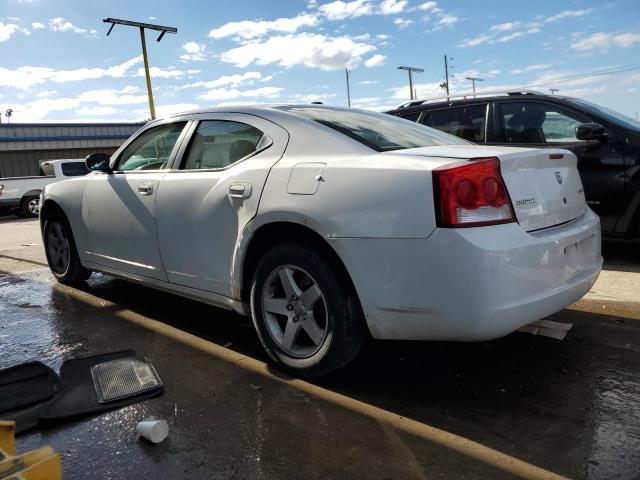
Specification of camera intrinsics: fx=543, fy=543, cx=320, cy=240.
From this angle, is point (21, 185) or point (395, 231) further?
point (21, 185)

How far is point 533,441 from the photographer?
233 cm

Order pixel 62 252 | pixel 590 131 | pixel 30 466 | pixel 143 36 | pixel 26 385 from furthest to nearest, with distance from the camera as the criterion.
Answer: pixel 143 36, pixel 62 252, pixel 590 131, pixel 26 385, pixel 30 466

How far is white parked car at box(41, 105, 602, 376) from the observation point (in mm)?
2434

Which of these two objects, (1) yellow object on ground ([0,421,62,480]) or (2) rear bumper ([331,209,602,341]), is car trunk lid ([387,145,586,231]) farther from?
(1) yellow object on ground ([0,421,62,480])

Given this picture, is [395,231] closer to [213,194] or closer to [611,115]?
[213,194]

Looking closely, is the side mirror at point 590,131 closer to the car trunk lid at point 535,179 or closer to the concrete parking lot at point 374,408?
the concrete parking lot at point 374,408

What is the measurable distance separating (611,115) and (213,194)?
14.6ft

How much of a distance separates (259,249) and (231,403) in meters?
0.88

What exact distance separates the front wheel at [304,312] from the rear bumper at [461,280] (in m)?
0.13

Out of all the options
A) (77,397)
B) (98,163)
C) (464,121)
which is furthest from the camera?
(464,121)

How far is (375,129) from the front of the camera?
10.8 feet

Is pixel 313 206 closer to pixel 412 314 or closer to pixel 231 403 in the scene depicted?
pixel 412 314

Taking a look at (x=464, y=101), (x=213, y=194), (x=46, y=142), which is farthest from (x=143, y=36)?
(x=213, y=194)

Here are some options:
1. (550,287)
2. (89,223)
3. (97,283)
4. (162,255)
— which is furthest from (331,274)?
(97,283)
